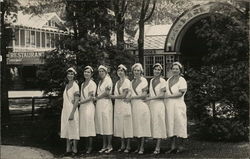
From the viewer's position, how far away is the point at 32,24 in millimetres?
39344

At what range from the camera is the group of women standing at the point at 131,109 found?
8180mm

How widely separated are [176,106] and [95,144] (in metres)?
2.80

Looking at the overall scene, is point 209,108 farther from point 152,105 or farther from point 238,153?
point 152,105

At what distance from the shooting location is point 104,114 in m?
8.40

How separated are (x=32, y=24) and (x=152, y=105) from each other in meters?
33.1

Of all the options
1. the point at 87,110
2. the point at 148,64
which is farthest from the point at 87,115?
the point at 148,64

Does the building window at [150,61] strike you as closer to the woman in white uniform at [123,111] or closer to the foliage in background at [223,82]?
the foliage in background at [223,82]

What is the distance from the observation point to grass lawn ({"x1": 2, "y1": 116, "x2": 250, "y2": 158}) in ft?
27.6

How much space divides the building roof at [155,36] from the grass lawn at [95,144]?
1539cm

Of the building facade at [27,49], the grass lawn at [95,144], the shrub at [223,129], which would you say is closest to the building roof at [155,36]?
the building facade at [27,49]

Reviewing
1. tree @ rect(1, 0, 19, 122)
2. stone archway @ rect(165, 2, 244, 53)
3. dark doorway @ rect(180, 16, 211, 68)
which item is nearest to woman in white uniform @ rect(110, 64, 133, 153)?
tree @ rect(1, 0, 19, 122)

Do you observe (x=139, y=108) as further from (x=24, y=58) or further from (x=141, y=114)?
(x=24, y=58)

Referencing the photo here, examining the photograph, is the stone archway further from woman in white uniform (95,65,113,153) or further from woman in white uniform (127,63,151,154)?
woman in white uniform (95,65,113,153)

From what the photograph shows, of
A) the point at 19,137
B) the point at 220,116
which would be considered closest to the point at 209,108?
the point at 220,116
